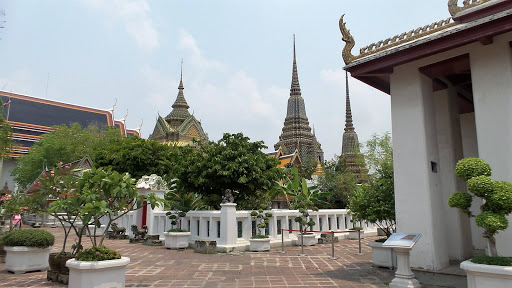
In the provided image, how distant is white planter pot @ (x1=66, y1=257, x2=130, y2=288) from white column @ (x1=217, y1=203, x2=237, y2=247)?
5817mm

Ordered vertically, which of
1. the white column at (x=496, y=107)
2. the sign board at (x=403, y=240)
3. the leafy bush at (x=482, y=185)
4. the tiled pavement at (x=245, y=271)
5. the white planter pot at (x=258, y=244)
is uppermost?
the white column at (x=496, y=107)

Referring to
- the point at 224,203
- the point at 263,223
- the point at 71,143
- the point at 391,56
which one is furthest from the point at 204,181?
the point at 71,143

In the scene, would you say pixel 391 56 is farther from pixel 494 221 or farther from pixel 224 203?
pixel 224 203

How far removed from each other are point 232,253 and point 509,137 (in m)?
8.07

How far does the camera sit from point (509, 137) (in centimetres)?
605

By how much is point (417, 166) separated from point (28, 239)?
27.4 feet

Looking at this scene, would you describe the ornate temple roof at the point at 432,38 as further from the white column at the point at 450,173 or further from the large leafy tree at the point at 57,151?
the large leafy tree at the point at 57,151

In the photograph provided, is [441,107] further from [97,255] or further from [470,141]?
[97,255]

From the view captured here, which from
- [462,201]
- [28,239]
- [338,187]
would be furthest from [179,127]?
[462,201]

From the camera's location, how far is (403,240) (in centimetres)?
632

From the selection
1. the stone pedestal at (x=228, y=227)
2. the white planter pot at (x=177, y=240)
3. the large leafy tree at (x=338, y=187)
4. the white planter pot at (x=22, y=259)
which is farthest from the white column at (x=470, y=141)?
the large leafy tree at (x=338, y=187)

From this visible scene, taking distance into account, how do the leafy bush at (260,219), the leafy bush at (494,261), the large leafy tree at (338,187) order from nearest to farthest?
the leafy bush at (494,261)
the leafy bush at (260,219)
the large leafy tree at (338,187)

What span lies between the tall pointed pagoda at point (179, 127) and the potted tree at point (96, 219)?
30629 millimetres

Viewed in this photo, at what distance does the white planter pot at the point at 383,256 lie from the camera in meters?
8.20
